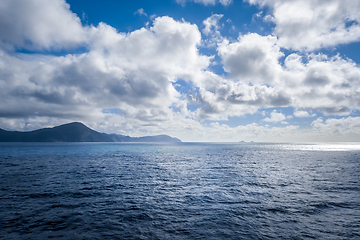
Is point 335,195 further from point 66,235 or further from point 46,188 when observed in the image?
point 46,188

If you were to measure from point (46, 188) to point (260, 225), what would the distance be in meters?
31.4

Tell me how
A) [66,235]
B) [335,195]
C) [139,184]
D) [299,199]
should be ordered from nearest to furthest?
[66,235] < [299,199] < [335,195] < [139,184]

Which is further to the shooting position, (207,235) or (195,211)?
(195,211)

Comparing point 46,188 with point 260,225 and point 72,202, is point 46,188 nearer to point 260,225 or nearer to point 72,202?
point 72,202

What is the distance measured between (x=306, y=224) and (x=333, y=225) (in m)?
2.42

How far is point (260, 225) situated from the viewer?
55.6 ft

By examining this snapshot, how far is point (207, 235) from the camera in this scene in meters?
15.1

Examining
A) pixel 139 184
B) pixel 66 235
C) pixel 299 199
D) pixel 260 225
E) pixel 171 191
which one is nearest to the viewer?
pixel 66 235

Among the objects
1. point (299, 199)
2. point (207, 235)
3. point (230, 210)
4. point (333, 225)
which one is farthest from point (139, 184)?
point (333, 225)

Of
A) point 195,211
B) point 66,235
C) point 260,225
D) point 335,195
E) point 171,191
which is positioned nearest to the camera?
point 66,235

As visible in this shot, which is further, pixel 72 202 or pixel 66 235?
pixel 72 202

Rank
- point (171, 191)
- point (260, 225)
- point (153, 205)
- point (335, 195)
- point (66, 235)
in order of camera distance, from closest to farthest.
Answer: point (66, 235), point (260, 225), point (153, 205), point (335, 195), point (171, 191)

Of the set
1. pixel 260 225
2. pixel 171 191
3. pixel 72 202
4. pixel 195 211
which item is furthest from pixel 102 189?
pixel 260 225

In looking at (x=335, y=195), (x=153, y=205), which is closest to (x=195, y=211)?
(x=153, y=205)
